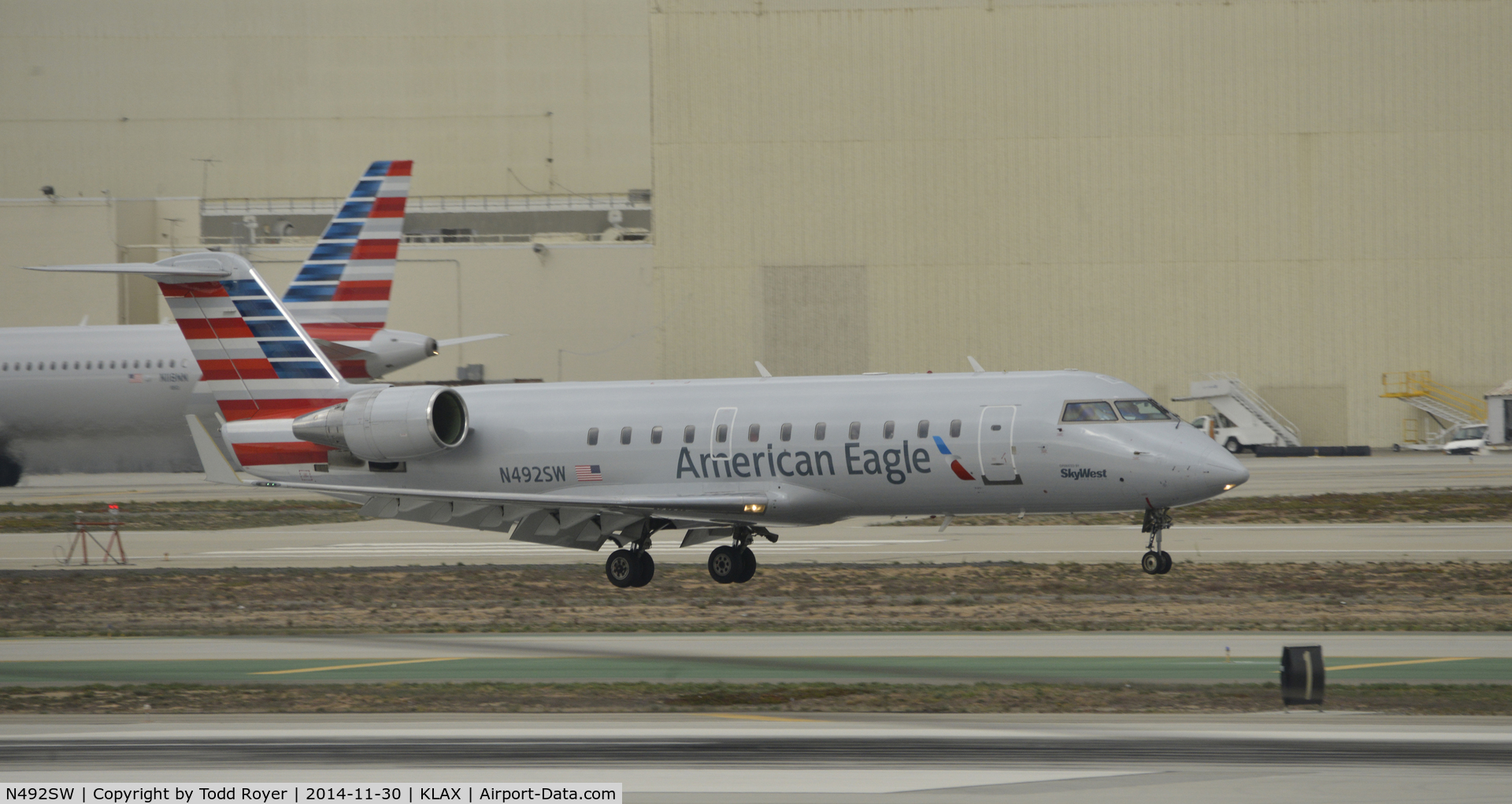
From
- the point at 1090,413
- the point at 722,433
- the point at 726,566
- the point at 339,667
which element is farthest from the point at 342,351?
the point at 1090,413

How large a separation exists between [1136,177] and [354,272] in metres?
31.1

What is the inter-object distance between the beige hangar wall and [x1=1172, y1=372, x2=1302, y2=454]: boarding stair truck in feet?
106

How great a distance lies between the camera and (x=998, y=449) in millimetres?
22812

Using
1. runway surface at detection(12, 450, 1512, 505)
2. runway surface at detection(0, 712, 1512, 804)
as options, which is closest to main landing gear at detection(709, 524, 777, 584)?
runway surface at detection(0, 712, 1512, 804)

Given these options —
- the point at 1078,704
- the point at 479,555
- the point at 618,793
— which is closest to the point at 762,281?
the point at 479,555

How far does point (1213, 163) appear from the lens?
58656mm

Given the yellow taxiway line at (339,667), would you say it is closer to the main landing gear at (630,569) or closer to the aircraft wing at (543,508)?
the aircraft wing at (543,508)

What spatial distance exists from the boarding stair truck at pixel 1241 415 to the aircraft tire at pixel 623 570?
39078 mm

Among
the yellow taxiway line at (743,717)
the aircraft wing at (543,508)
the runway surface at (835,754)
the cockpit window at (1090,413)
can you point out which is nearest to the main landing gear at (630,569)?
the aircraft wing at (543,508)

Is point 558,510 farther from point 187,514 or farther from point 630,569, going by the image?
point 187,514

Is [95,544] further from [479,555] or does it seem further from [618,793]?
[618,793]

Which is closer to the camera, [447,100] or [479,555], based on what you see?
[479,555]

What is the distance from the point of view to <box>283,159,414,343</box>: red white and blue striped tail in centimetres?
4456

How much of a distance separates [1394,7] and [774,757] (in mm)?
55442
